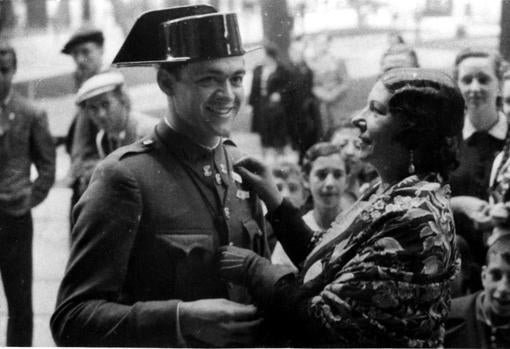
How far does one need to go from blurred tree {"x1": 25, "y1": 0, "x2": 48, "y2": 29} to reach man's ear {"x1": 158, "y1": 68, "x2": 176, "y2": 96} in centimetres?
52

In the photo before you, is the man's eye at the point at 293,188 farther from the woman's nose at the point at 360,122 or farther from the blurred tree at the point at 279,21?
the blurred tree at the point at 279,21

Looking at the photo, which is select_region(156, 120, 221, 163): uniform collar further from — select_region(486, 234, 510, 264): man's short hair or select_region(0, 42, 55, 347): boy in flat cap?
select_region(486, 234, 510, 264): man's short hair

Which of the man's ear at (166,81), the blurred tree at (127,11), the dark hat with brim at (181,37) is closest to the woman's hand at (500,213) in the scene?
the dark hat with brim at (181,37)

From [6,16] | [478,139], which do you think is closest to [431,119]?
[478,139]

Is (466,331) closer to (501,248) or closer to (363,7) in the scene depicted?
(501,248)

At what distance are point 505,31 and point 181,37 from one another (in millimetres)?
1099

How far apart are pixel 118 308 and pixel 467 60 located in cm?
144

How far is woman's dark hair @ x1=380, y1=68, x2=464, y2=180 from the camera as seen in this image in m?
2.18

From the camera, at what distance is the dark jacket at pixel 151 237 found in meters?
2.47

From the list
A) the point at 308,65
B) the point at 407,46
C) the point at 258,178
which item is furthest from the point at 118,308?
the point at 407,46

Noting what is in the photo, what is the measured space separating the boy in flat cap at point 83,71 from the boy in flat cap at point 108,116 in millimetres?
18

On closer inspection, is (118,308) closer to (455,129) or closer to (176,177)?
(176,177)

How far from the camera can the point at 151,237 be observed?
8.18ft

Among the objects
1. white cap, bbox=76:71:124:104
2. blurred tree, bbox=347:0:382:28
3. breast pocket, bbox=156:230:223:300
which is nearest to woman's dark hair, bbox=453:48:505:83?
blurred tree, bbox=347:0:382:28
